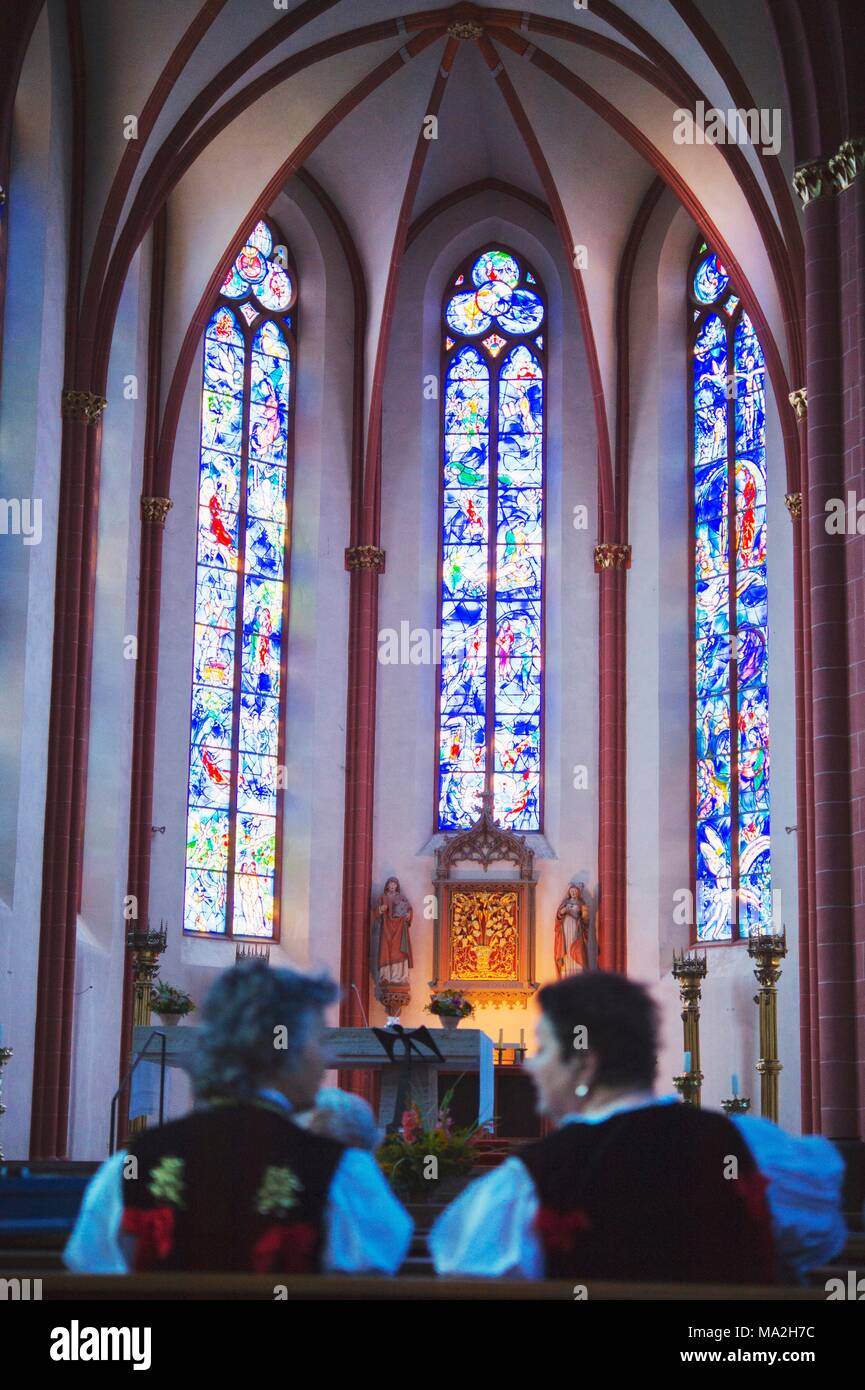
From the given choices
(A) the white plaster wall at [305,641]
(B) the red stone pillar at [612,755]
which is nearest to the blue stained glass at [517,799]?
(B) the red stone pillar at [612,755]

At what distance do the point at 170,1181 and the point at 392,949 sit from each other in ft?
60.1

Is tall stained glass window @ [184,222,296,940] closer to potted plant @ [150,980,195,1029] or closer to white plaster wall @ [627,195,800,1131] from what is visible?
potted plant @ [150,980,195,1029]

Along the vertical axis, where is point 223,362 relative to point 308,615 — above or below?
above

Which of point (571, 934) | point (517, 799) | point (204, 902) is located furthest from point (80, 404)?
point (571, 934)


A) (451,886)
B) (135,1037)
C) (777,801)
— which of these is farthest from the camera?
(451,886)

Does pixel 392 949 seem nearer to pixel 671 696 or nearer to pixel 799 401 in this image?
pixel 671 696

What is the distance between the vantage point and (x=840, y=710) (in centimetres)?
1280

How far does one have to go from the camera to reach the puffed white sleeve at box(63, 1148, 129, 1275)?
3336 millimetres

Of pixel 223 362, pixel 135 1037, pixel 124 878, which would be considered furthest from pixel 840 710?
pixel 223 362

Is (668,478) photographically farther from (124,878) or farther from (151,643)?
(124,878)

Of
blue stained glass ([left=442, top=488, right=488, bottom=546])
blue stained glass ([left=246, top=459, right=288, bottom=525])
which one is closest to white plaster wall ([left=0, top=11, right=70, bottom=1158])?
blue stained glass ([left=246, top=459, right=288, bottom=525])

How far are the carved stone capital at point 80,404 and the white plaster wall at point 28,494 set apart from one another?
0.13 meters

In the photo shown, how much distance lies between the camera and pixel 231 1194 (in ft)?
10.9
